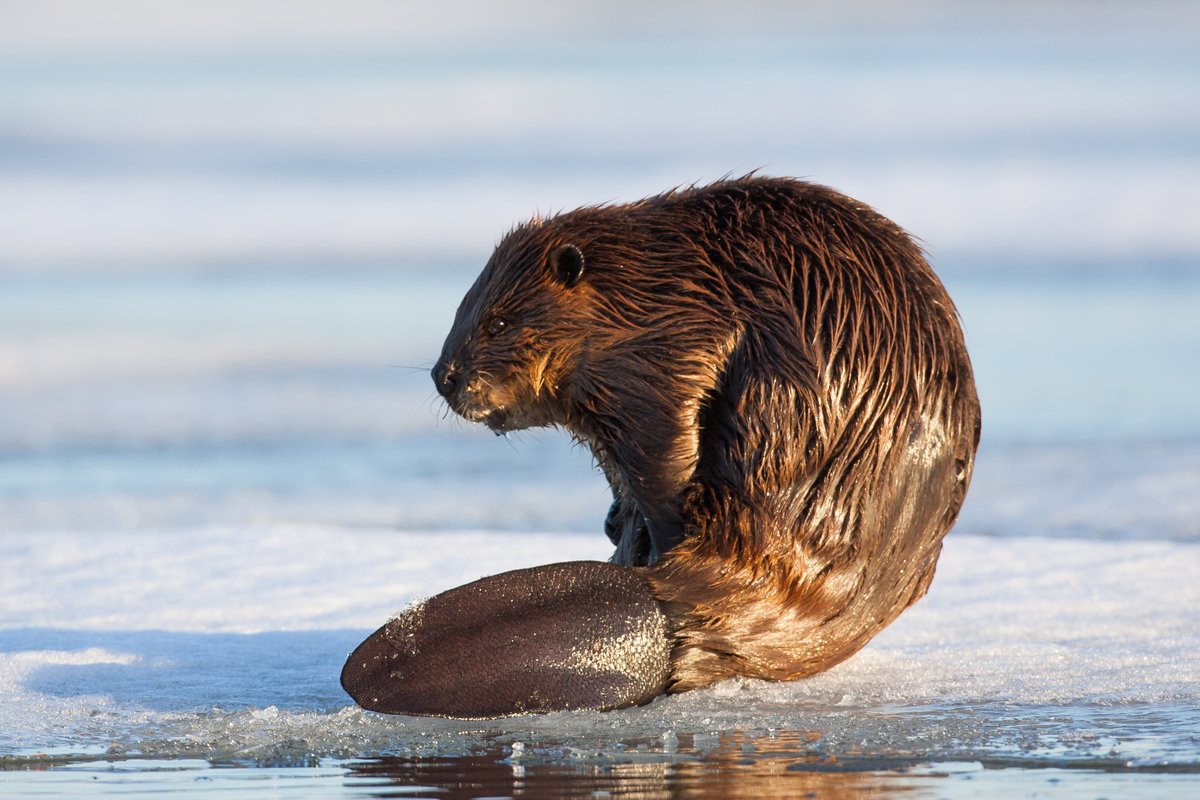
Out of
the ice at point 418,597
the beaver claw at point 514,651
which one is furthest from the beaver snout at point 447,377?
the ice at point 418,597

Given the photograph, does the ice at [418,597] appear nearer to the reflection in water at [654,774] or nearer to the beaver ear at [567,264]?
the reflection in water at [654,774]

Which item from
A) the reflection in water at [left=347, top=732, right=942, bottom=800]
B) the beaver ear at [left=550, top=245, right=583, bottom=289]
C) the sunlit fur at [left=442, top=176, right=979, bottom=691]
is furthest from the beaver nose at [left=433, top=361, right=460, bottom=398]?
the reflection in water at [left=347, top=732, right=942, bottom=800]

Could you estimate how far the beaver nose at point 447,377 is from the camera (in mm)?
4828

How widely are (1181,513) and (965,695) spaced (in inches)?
181

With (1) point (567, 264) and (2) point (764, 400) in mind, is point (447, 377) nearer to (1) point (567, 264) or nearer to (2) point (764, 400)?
(1) point (567, 264)

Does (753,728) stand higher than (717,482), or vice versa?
(717,482)

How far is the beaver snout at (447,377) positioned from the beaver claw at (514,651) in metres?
0.76

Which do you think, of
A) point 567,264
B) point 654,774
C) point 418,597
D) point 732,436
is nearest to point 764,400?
point 732,436

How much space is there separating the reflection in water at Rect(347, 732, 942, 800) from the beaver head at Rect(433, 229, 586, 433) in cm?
117

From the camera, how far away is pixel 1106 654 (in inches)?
199

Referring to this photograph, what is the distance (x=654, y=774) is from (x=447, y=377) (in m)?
1.60

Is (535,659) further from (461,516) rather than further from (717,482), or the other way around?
(461,516)

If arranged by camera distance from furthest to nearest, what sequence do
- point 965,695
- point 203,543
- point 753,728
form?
point 203,543
point 965,695
point 753,728

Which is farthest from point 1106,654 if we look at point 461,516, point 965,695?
point 461,516
